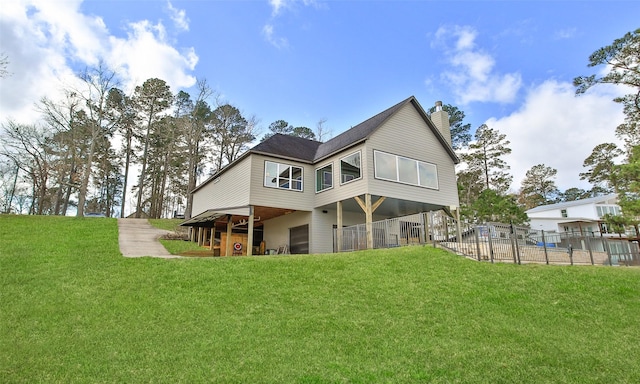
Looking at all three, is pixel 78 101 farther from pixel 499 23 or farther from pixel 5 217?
pixel 499 23

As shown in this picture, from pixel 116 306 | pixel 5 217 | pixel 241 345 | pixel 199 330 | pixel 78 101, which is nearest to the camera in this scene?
pixel 241 345

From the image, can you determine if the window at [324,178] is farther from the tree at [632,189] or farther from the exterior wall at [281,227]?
the tree at [632,189]

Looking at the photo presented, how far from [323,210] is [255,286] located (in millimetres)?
10013

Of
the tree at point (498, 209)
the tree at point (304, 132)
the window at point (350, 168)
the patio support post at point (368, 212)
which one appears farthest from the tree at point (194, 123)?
the tree at point (498, 209)

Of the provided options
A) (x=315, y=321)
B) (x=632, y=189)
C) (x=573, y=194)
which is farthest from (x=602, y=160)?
(x=315, y=321)

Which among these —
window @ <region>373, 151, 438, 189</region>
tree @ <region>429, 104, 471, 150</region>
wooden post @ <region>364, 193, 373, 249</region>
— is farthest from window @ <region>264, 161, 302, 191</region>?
tree @ <region>429, 104, 471, 150</region>

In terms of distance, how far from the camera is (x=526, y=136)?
34188mm

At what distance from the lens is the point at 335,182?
17219 millimetres

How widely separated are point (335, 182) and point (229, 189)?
5.84 metres

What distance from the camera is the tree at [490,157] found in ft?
124

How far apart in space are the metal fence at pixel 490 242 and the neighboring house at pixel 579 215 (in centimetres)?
1853

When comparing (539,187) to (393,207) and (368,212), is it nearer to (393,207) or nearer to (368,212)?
(393,207)

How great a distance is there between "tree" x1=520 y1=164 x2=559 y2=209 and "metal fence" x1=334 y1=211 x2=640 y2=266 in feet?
→ 113

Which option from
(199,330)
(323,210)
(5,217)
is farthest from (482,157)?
(5,217)
